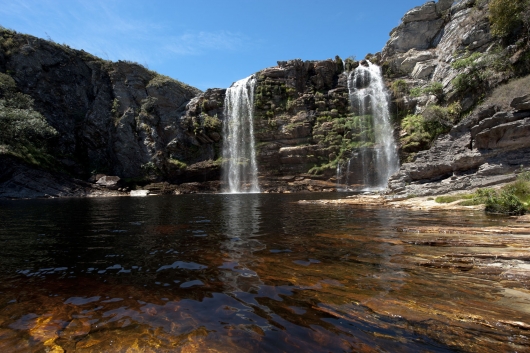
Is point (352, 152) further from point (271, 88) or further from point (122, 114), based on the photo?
point (122, 114)

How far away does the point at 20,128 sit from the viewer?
118ft

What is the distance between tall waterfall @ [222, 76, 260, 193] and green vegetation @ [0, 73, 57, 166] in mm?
24208

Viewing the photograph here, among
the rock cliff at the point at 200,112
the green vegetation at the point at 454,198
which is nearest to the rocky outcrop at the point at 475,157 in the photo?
the green vegetation at the point at 454,198

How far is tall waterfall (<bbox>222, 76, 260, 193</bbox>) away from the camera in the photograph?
44.5 metres

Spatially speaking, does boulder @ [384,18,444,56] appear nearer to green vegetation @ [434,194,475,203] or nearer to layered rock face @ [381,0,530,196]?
layered rock face @ [381,0,530,196]

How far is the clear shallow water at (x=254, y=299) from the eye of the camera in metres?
3.34

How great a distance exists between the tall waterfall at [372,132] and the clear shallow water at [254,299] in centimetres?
3168

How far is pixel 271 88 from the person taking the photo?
47.6 meters

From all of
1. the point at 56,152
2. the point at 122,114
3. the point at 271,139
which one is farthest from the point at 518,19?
the point at 56,152

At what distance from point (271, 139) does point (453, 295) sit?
136 feet

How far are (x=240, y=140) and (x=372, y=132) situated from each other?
20095 millimetres

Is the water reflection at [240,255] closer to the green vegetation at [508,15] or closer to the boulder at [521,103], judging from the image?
the boulder at [521,103]

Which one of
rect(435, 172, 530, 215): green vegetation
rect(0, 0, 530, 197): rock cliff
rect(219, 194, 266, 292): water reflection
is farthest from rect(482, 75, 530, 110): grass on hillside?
rect(219, 194, 266, 292): water reflection

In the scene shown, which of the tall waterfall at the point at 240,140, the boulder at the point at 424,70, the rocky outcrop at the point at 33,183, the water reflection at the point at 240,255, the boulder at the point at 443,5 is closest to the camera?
the water reflection at the point at 240,255
